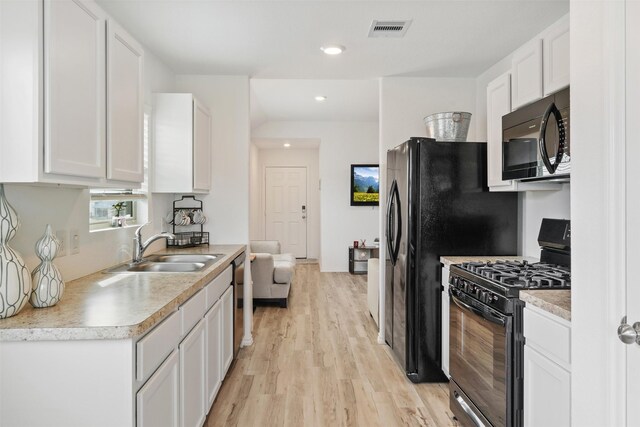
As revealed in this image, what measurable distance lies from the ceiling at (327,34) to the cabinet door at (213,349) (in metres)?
1.76

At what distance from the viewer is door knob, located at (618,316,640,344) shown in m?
1.09

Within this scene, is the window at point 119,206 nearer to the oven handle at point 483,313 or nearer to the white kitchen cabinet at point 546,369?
the oven handle at point 483,313

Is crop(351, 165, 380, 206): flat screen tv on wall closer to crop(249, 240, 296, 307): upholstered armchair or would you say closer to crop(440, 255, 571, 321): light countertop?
crop(249, 240, 296, 307): upholstered armchair

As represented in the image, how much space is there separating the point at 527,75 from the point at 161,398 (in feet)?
7.95

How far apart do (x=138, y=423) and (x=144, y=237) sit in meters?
1.83

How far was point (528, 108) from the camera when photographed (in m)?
2.17

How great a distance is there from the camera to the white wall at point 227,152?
3.56 m

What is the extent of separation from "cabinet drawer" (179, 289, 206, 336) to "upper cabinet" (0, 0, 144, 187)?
0.65 m

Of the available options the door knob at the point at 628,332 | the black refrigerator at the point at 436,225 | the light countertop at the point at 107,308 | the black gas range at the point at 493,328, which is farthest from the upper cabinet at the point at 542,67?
the light countertop at the point at 107,308

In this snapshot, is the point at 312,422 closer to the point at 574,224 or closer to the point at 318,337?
the point at 318,337

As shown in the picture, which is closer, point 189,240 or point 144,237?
point 144,237

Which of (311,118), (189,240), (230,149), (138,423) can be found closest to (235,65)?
(230,149)

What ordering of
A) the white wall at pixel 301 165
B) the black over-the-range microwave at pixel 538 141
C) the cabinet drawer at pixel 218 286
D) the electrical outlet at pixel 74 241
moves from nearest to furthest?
the black over-the-range microwave at pixel 538 141, the electrical outlet at pixel 74 241, the cabinet drawer at pixel 218 286, the white wall at pixel 301 165

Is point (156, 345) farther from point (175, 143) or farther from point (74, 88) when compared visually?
point (175, 143)
